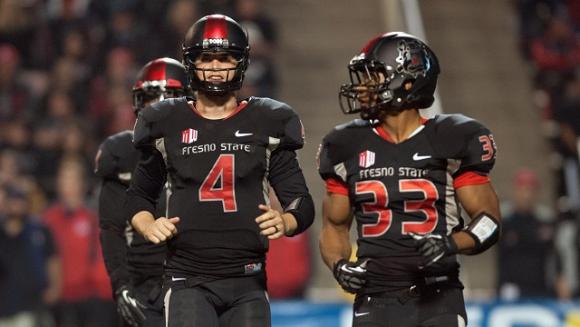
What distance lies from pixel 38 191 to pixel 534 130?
5.08 m

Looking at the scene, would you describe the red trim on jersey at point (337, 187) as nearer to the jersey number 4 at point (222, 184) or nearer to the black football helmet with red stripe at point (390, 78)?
the black football helmet with red stripe at point (390, 78)

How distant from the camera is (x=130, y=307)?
5824 mm

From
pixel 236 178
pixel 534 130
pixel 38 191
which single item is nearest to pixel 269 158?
pixel 236 178

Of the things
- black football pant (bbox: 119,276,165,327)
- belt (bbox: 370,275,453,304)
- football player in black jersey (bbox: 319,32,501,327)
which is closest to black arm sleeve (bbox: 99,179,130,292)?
black football pant (bbox: 119,276,165,327)

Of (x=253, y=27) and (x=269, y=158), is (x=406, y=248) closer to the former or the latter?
(x=269, y=158)

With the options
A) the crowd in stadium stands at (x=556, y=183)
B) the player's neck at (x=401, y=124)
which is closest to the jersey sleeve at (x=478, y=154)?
the player's neck at (x=401, y=124)

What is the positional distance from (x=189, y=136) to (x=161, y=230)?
0.43 m

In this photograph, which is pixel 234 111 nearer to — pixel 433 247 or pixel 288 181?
pixel 288 181

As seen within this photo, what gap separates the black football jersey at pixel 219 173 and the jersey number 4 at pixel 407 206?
1.27ft

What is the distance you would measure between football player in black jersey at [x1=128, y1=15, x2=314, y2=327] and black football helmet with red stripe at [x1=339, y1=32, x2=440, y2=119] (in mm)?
411

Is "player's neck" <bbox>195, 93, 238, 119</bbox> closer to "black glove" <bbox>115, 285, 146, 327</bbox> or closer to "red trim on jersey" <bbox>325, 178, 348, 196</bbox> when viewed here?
"red trim on jersey" <bbox>325, 178, 348, 196</bbox>

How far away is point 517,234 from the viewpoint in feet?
32.6

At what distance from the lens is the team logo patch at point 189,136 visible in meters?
5.05

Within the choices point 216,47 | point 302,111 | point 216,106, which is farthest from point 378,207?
point 302,111
